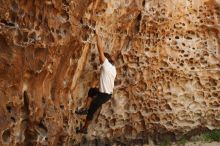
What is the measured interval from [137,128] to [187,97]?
45.1 inches

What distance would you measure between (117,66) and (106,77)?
146 cm

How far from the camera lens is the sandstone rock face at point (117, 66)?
22.4ft

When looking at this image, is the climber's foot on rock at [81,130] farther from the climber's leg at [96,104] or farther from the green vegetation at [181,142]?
the green vegetation at [181,142]

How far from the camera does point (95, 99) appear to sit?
7.86 m

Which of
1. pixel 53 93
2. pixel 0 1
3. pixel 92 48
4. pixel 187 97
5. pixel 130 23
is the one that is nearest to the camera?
pixel 0 1

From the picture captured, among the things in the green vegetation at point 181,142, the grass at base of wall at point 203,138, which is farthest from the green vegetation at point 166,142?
the green vegetation at point 181,142

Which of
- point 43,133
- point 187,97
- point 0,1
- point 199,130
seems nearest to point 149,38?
point 187,97

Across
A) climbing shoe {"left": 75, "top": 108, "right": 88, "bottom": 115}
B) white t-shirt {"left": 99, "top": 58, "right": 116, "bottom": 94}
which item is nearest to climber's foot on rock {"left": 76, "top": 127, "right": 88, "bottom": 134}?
climbing shoe {"left": 75, "top": 108, "right": 88, "bottom": 115}

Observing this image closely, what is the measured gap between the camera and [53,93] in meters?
7.60

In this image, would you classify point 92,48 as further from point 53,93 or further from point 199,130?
point 199,130

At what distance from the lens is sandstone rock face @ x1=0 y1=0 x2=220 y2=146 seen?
6816 millimetres

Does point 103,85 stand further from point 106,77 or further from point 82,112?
point 82,112

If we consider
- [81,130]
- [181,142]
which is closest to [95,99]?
[81,130]

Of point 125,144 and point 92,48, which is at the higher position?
point 92,48
